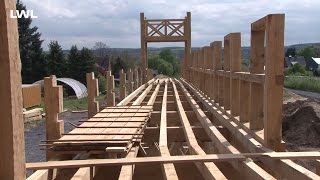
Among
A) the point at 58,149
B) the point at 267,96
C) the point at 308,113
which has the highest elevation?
the point at 267,96

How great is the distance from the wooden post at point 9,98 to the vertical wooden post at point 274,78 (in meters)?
2.55

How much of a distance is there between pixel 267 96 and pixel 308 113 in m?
12.0

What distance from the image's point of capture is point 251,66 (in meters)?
4.92

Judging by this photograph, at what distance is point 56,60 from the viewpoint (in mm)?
43312

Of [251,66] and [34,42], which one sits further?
[34,42]

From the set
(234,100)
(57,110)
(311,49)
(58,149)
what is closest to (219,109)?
(234,100)

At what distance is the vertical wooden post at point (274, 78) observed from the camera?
4.08m

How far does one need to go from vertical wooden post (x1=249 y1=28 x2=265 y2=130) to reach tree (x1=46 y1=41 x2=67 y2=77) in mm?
38781

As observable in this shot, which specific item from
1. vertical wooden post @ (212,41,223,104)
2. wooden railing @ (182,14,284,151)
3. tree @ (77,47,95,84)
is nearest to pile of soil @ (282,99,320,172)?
vertical wooden post @ (212,41,223,104)

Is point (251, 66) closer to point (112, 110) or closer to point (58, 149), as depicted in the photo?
point (58, 149)

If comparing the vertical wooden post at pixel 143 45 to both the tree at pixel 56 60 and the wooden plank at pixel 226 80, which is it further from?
the tree at pixel 56 60

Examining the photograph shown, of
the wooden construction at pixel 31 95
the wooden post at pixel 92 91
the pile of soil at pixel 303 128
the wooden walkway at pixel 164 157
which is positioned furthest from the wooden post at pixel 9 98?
the wooden construction at pixel 31 95

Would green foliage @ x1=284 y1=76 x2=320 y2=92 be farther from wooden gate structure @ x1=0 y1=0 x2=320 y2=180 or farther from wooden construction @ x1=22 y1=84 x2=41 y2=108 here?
wooden gate structure @ x1=0 y1=0 x2=320 y2=180

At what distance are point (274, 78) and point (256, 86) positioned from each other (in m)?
0.73
